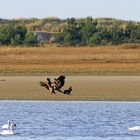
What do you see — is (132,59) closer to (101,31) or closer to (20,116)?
(101,31)

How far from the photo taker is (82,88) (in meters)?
28.6

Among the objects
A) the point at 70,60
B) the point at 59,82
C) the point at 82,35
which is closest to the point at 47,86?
the point at 59,82

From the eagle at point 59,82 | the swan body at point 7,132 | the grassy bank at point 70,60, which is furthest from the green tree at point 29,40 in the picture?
the swan body at point 7,132

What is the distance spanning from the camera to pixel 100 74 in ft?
109

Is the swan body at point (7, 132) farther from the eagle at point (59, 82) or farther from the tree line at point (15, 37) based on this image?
the tree line at point (15, 37)

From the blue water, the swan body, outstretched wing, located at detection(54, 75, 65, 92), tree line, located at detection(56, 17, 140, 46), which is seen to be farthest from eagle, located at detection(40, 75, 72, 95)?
tree line, located at detection(56, 17, 140, 46)

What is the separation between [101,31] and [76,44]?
336cm

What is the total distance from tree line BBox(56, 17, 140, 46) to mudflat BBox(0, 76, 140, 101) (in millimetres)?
13632

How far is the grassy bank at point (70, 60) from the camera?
34.3 meters

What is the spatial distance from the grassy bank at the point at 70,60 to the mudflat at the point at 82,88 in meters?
2.01

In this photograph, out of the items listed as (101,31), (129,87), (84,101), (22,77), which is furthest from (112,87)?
(101,31)

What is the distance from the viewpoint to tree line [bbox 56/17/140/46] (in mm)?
45969

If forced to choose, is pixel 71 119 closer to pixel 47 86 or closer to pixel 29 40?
pixel 47 86

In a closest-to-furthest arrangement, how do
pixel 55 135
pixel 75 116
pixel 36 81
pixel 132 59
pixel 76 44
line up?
pixel 55 135, pixel 75 116, pixel 36 81, pixel 132 59, pixel 76 44
